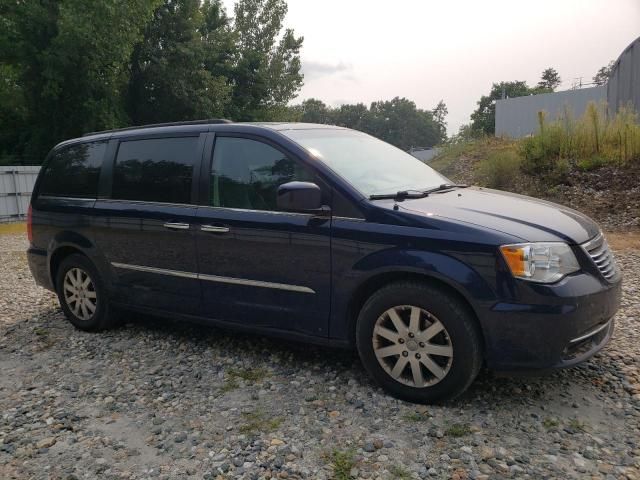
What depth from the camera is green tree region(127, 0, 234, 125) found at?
89.8 feet

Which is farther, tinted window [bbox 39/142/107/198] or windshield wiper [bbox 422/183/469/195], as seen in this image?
tinted window [bbox 39/142/107/198]

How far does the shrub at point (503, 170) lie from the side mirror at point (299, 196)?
10.3 meters

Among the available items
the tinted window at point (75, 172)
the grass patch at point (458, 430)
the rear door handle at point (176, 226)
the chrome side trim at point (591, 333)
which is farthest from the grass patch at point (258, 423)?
the tinted window at point (75, 172)

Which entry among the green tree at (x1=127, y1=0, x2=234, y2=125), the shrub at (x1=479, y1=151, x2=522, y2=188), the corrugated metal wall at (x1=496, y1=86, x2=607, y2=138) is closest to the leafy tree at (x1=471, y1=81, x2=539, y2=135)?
the corrugated metal wall at (x1=496, y1=86, x2=607, y2=138)

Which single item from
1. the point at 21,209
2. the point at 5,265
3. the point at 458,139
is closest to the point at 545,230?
the point at 5,265

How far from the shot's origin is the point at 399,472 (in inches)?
108

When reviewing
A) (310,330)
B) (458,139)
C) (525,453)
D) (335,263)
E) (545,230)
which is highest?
(458,139)

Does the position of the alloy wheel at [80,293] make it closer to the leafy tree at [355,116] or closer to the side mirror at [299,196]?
the side mirror at [299,196]

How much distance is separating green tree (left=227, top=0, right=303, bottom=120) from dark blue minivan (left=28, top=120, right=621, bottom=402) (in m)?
29.2

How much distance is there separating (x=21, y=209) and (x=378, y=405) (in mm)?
16833

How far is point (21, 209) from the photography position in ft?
55.7

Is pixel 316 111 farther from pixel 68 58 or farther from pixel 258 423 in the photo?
pixel 258 423

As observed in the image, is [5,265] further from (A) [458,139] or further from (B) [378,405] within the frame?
(A) [458,139]

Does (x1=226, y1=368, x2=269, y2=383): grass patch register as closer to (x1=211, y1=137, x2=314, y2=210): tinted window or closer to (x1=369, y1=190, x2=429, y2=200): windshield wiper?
(x1=211, y1=137, x2=314, y2=210): tinted window
